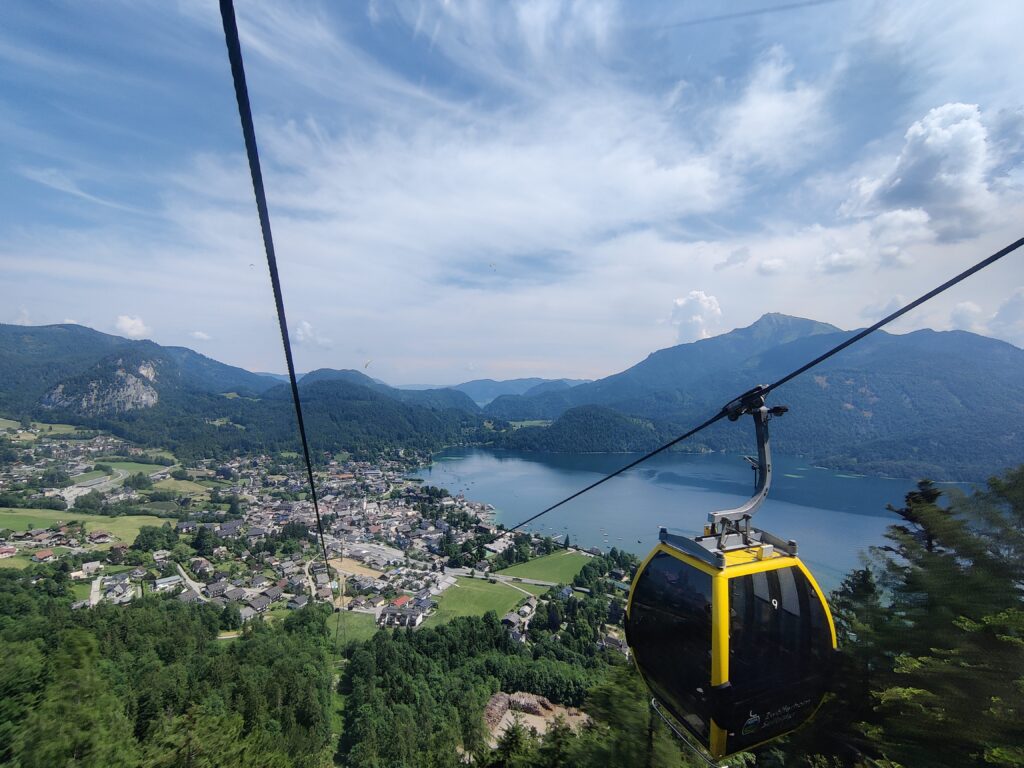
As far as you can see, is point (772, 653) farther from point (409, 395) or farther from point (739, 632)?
point (409, 395)

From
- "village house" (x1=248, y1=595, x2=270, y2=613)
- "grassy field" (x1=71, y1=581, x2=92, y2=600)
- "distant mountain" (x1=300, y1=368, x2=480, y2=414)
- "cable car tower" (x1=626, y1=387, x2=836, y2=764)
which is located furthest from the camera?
"distant mountain" (x1=300, y1=368, x2=480, y2=414)

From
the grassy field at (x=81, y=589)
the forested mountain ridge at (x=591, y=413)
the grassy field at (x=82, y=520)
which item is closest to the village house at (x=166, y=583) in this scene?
the grassy field at (x=81, y=589)

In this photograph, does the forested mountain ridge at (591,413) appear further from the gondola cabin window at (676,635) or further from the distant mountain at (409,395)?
the gondola cabin window at (676,635)

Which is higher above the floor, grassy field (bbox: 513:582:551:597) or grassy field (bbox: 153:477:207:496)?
grassy field (bbox: 513:582:551:597)

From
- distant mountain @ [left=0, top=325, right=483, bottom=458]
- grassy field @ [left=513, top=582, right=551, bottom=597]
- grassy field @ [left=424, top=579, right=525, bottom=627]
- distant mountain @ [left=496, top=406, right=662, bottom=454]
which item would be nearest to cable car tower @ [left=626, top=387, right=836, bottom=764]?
grassy field @ [left=424, top=579, right=525, bottom=627]

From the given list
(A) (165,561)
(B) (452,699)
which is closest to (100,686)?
(B) (452,699)

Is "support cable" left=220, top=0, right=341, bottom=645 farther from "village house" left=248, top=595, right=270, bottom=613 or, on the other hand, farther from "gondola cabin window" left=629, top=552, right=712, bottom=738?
"village house" left=248, top=595, right=270, bottom=613
